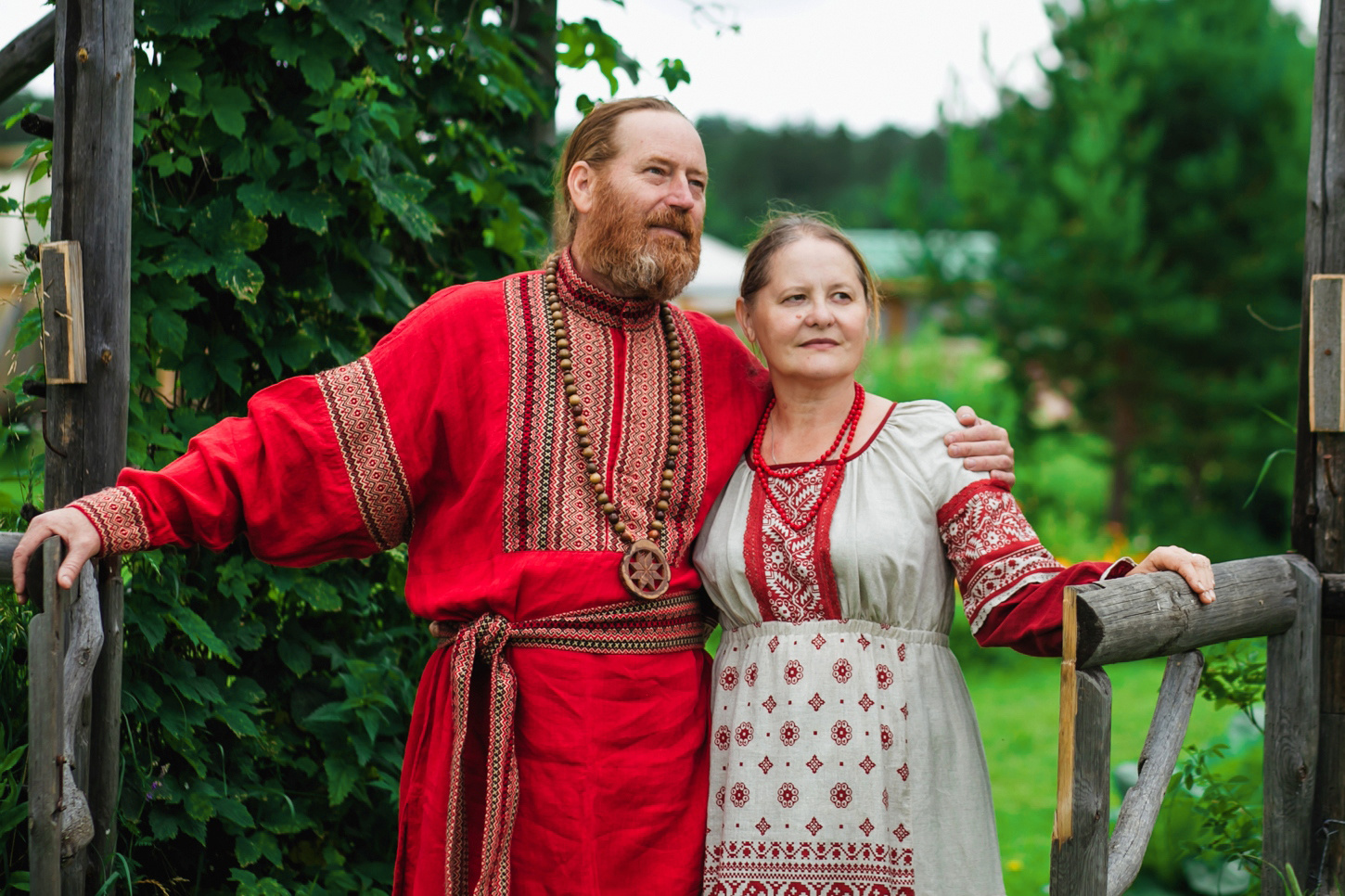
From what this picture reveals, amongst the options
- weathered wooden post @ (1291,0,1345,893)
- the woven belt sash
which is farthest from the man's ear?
weathered wooden post @ (1291,0,1345,893)

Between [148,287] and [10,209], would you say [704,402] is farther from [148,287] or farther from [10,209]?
[10,209]

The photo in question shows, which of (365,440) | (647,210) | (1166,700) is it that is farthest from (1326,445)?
(365,440)

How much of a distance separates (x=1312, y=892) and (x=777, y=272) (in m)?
1.82

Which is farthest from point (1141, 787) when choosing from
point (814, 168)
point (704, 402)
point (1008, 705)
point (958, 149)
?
point (814, 168)

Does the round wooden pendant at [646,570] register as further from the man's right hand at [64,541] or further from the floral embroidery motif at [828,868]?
the man's right hand at [64,541]

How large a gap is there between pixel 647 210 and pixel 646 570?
698mm

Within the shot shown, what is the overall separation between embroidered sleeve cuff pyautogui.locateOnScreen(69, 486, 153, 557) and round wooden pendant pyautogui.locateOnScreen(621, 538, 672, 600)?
84 cm

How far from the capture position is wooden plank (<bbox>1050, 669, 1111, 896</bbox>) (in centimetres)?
208

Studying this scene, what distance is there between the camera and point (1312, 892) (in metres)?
2.73

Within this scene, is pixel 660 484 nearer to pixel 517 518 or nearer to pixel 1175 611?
pixel 517 518

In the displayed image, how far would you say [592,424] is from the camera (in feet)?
7.86

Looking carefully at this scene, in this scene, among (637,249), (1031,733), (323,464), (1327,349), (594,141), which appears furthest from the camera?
(1031,733)

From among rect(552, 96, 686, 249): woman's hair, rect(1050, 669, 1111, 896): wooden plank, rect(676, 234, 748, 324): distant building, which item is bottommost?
rect(1050, 669, 1111, 896): wooden plank

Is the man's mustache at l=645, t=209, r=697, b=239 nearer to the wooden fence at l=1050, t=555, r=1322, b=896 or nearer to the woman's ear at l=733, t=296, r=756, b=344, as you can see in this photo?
the woman's ear at l=733, t=296, r=756, b=344
